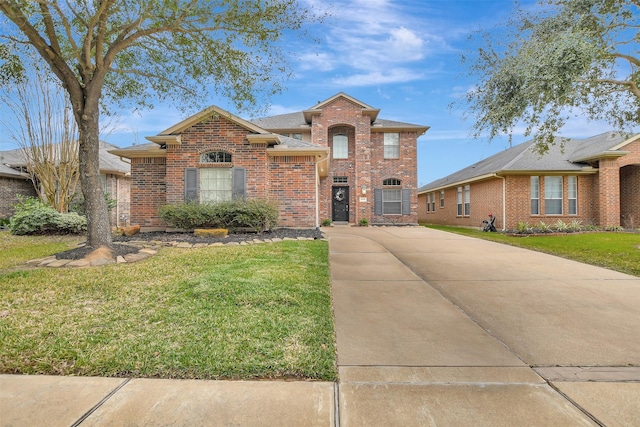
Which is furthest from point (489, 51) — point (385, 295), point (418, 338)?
point (418, 338)

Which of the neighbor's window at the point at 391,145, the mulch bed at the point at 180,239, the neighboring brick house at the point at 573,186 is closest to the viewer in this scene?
the mulch bed at the point at 180,239

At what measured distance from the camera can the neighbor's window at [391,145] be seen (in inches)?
815

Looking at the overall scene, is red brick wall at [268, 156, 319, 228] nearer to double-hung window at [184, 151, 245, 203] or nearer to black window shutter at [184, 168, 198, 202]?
double-hung window at [184, 151, 245, 203]

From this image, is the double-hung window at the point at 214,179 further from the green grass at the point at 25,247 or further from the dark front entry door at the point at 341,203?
the dark front entry door at the point at 341,203

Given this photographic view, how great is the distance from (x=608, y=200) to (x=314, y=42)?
15.8 metres

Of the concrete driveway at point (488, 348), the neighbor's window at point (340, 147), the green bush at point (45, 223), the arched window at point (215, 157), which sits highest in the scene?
the neighbor's window at point (340, 147)

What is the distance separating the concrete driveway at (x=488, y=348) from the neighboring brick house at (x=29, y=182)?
16412 millimetres

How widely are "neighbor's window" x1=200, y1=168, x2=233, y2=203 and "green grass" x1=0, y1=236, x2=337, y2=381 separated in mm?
6346

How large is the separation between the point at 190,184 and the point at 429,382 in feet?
37.0

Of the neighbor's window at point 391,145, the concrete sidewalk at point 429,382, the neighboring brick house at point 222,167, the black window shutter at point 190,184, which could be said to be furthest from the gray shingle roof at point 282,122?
the concrete sidewalk at point 429,382

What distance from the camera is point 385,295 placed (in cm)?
478

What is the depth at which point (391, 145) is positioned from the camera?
20.7 metres

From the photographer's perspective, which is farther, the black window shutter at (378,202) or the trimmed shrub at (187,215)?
the black window shutter at (378,202)

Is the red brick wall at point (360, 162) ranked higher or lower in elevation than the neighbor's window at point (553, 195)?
higher
